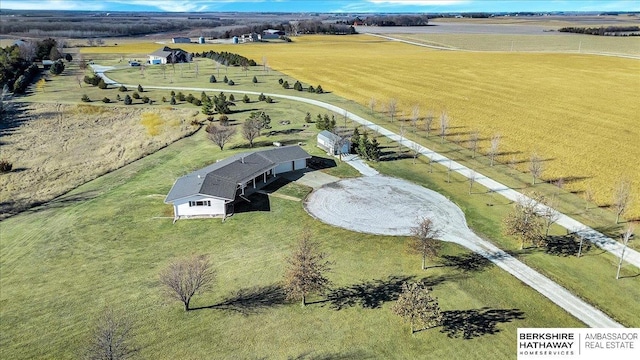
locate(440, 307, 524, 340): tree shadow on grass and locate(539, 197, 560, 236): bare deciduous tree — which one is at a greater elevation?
locate(539, 197, 560, 236): bare deciduous tree

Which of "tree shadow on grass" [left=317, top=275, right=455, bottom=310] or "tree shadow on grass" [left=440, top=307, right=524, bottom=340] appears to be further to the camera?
"tree shadow on grass" [left=317, top=275, right=455, bottom=310]

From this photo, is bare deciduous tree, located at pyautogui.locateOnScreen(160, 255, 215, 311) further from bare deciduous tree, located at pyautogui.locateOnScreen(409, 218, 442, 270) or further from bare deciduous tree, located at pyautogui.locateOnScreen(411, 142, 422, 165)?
bare deciduous tree, located at pyautogui.locateOnScreen(411, 142, 422, 165)

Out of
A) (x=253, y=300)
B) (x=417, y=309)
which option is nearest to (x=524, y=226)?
(x=417, y=309)

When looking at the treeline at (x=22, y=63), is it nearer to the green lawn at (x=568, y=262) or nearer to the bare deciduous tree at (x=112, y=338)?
the bare deciduous tree at (x=112, y=338)

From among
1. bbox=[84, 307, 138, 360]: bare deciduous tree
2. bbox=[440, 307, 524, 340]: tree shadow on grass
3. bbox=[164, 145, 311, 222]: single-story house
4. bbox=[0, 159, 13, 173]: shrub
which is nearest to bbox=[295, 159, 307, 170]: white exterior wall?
bbox=[164, 145, 311, 222]: single-story house

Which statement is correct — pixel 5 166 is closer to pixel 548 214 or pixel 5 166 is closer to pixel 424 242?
pixel 424 242

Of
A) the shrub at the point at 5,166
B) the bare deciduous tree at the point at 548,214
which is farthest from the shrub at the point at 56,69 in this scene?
A: the bare deciduous tree at the point at 548,214

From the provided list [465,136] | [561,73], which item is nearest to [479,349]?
[465,136]
